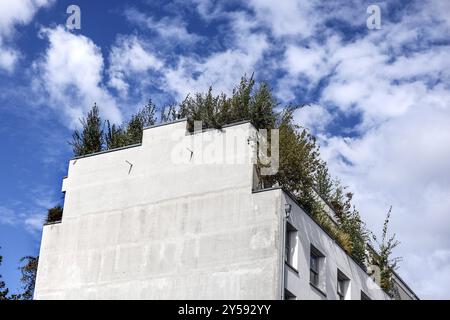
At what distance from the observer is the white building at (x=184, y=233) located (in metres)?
30.7

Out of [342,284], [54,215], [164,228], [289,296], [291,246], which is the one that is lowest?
[289,296]

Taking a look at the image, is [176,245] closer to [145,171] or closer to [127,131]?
[145,171]

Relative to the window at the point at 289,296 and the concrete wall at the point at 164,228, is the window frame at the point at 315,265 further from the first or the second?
the concrete wall at the point at 164,228

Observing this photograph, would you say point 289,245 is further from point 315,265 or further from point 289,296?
point 315,265

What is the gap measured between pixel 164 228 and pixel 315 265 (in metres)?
5.64

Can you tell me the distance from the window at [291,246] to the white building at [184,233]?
37 millimetres

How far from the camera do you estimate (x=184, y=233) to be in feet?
106

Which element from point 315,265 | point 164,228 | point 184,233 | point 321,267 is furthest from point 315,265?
point 164,228

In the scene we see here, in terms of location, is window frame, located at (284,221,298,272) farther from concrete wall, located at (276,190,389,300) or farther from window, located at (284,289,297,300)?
window, located at (284,289,297,300)

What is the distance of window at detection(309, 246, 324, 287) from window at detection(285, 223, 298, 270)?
1.46 meters

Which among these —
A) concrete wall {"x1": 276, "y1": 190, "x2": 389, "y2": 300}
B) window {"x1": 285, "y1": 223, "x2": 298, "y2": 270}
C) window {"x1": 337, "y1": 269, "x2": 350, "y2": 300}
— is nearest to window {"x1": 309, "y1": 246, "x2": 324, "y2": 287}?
concrete wall {"x1": 276, "y1": 190, "x2": 389, "y2": 300}

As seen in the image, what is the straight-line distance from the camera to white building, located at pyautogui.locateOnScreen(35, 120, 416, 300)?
101 ft
